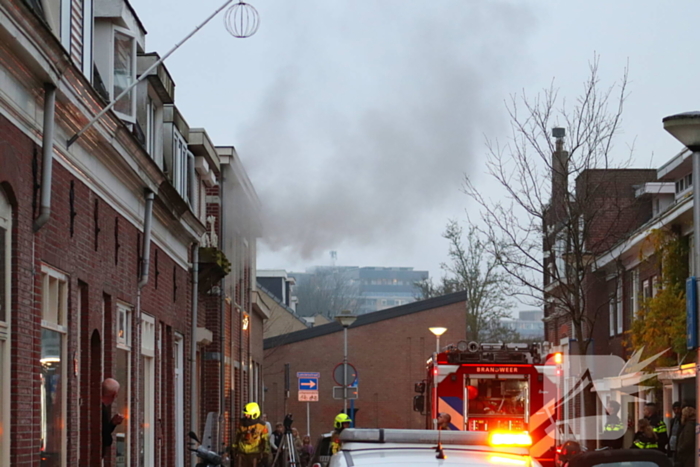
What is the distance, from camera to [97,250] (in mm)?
13578

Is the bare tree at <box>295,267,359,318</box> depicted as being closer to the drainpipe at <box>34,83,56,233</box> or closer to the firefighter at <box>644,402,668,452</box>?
the firefighter at <box>644,402,668,452</box>

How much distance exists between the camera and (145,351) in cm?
1770

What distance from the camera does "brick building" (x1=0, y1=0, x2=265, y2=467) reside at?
9508 millimetres

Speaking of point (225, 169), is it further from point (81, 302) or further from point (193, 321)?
point (81, 302)

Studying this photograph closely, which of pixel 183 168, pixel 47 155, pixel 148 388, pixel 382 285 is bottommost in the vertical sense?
pixel 148 388

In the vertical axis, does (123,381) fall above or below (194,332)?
below

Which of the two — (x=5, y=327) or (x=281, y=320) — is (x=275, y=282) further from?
(x=5, y=327)

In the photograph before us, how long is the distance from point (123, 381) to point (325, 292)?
69327mm

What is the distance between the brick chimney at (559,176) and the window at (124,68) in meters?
10.9

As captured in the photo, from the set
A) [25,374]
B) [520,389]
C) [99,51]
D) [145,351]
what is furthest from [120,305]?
[520,389]

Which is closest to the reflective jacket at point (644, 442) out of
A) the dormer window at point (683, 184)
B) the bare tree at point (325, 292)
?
the dormer window at point (683, 184)

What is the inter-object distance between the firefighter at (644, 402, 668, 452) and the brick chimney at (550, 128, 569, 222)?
19.0 ft

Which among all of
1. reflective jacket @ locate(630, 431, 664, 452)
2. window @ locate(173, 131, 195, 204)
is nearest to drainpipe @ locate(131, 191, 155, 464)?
window @ locate(173, 131, 195, 204)

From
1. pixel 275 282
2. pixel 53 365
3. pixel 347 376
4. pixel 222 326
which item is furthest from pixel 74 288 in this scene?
pixel 275 282
